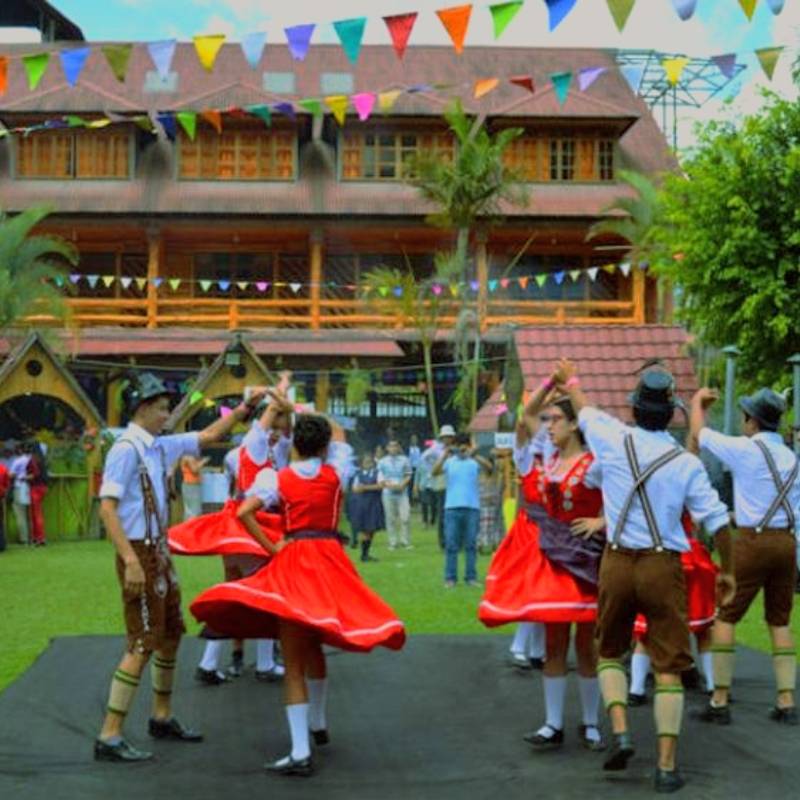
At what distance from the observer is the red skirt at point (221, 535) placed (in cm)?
902

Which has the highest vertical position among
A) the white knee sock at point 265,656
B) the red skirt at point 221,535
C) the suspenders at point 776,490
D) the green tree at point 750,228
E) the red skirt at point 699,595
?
the green tree at point 750,228

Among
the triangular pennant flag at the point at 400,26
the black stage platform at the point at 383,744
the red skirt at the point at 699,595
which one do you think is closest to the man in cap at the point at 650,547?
the black stage platform at the point at 383,744

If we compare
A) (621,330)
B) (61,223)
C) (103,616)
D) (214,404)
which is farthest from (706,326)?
(61,223)

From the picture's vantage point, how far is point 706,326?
68.7ft

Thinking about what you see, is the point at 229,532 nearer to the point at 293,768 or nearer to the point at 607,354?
the point at 293,768

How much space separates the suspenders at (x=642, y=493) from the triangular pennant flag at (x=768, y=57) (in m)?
7.05

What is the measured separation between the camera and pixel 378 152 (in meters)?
34.8

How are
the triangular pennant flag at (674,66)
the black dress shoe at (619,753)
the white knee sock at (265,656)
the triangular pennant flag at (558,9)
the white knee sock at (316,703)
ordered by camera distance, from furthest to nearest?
the triangular pennant flag at (674,66) → the triangular pennant flag at (558,9) → the white knee sock at (265,656) → the white knee sock at (316,703) → the black dress shoe at (619,753)

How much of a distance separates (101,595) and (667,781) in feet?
32.2

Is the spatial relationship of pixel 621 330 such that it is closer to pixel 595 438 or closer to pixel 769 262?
A: pixel 769 262

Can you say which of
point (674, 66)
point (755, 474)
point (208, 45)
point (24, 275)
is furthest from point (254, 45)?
point (24, 275)

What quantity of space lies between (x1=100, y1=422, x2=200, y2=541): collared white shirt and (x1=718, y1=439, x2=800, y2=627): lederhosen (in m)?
3.17

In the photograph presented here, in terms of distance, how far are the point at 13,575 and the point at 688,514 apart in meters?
12.3

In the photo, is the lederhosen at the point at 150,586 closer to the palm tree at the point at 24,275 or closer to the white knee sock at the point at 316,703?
the white knee sock at the point at 316,703
